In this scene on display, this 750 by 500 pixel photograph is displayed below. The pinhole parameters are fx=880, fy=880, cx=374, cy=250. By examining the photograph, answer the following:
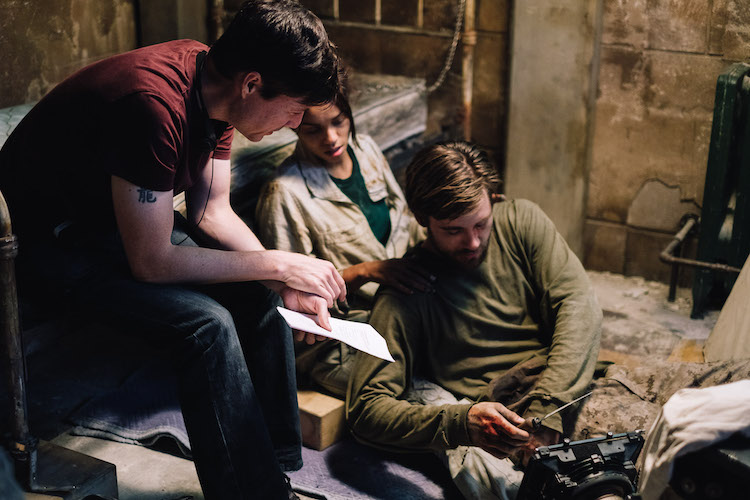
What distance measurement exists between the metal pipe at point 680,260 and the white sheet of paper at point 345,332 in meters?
2.40

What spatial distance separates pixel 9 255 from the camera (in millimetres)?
2227

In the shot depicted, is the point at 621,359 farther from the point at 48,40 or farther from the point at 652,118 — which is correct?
the point at 48,40

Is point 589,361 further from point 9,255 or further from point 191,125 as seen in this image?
point 9,255

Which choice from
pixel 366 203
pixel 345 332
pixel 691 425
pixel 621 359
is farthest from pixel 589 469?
pixel 366 203

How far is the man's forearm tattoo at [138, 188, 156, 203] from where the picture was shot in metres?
2.28

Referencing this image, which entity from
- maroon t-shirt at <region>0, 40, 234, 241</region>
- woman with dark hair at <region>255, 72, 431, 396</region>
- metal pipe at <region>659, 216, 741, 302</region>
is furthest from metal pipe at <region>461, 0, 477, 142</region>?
maroon t-shirt at <region>0, 40, 234, 241</region>

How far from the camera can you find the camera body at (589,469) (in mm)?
1997

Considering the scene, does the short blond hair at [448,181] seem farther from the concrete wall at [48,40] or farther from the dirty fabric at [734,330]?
the concrete wall at [48,40]

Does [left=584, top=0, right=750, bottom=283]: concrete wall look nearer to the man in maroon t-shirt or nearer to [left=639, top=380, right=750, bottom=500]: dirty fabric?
the man in maroon t-shirt

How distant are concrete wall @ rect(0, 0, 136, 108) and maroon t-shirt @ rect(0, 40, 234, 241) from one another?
191 cm

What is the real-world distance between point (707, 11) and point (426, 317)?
8.22 ft

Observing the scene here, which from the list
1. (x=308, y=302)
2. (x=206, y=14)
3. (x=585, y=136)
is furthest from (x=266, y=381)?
(x=206, y=14)

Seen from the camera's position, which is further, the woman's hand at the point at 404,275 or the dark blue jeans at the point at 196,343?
the woman's hand at the point at 404,275

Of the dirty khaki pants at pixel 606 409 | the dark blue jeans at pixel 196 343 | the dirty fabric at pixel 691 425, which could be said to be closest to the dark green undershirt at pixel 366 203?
the dirty khaki pants at pixel 606 409
